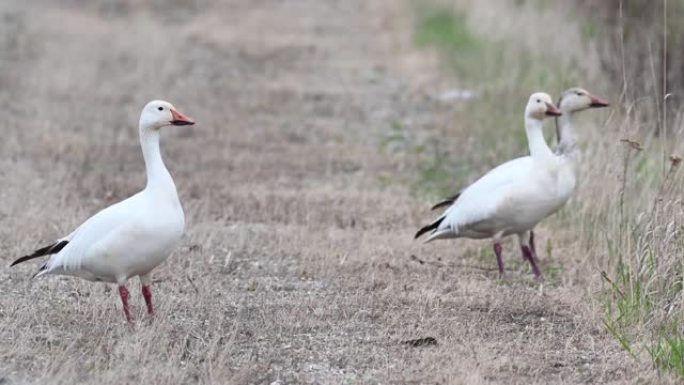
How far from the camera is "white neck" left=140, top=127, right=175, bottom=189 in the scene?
6.86m

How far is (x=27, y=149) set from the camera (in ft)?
39.3

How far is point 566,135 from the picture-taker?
8805 mm

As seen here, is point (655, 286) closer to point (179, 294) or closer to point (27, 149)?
point (179, 294)

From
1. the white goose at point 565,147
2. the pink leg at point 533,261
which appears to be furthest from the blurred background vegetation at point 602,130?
the white goose at point 565,147

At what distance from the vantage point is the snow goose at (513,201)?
820cm

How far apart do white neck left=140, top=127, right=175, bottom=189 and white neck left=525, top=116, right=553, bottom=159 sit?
8.04 feet

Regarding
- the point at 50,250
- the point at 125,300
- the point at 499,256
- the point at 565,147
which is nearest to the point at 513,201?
the point at 499,256

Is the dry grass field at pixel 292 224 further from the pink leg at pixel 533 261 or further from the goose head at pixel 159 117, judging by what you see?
the goose head at pixel 159 117

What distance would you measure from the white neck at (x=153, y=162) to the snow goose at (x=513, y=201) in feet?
6.58

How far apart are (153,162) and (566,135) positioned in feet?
9.82

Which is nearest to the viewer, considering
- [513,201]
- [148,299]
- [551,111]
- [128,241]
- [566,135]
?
[128,241]

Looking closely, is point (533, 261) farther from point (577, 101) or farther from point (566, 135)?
point (577, 101)

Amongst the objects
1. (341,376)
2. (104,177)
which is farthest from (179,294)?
(104,177)

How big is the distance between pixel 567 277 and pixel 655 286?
53.5 inches
